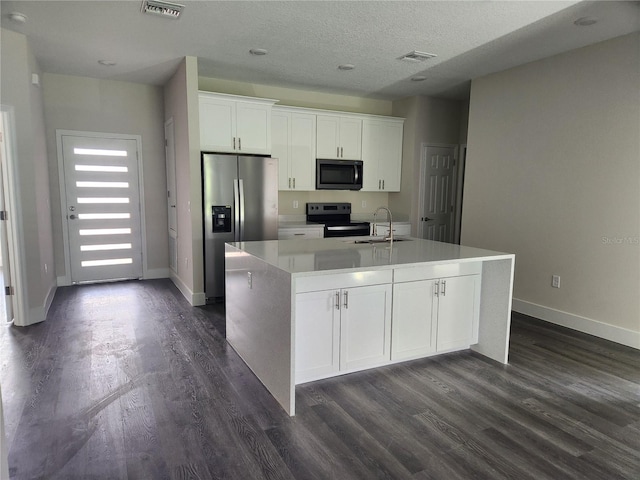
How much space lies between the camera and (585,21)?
128 inches

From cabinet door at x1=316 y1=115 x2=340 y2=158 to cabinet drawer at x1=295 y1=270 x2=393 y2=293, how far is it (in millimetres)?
3260

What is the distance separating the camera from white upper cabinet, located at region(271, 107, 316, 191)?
5.43 meters

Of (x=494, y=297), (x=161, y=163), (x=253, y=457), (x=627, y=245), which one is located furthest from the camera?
(x=161, y=163)

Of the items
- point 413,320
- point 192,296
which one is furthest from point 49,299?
point 413,320

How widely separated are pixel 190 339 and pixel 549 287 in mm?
3608

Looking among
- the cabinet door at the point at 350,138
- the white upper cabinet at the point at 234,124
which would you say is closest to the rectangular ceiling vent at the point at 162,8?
the white upper cabinet at the point at 234,124

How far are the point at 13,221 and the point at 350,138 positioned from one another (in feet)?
13.5

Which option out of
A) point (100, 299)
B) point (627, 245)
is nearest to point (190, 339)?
point (100, 299)

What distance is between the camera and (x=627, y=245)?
3.59m

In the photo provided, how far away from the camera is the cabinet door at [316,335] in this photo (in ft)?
8.61

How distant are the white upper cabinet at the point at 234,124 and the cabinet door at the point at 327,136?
2.84ft

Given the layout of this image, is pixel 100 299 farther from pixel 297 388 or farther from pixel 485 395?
pixel 485 395

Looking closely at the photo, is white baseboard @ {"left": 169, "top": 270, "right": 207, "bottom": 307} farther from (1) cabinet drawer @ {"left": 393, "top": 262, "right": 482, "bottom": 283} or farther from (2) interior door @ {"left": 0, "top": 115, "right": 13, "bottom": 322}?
(1) cabinet drawer @ {"left": 393, "top": 262, "right": 482, "bottom": 283}

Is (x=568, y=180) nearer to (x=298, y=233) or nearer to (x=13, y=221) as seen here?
(x=298, y=233)
